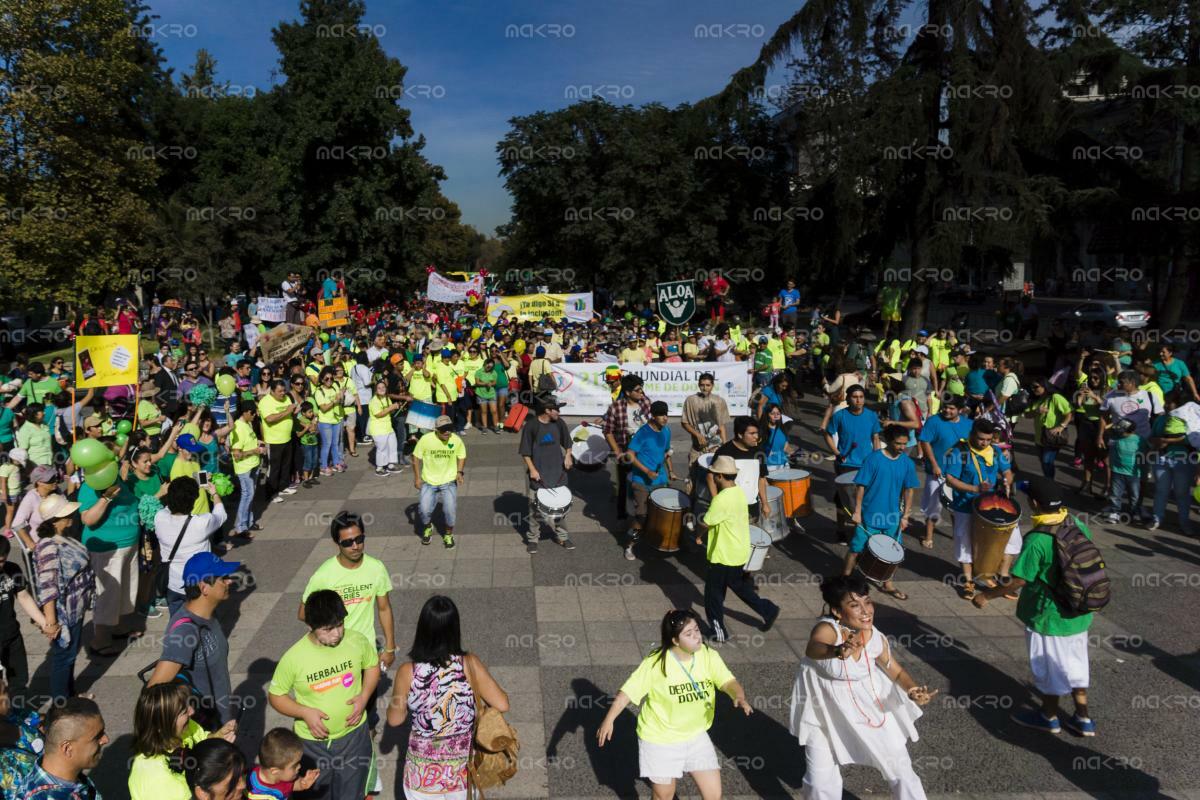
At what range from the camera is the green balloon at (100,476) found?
645 centimetres

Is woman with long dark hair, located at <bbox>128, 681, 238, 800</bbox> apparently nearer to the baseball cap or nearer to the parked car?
the baseball cap

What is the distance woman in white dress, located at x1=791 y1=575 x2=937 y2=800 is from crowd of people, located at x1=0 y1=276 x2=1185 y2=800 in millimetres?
13

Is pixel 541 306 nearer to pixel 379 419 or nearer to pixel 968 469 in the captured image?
pixel 379 419

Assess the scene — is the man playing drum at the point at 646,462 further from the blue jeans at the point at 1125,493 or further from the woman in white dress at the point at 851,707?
the blue jeans at the point at 1125,493

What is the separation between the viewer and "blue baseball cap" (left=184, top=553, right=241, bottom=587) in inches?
178

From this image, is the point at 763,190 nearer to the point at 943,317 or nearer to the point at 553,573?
the point at 943,317

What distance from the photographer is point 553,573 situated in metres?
8.46

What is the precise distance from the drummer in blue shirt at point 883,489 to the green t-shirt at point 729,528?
168cm

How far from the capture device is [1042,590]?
17.4 ft

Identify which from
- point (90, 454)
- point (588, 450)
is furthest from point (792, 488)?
point (90, 454)

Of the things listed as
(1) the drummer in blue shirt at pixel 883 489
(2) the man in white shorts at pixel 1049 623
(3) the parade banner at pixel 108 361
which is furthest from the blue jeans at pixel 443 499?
(2) the man in white shorts at pixel 1049 623

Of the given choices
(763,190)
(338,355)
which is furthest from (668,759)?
(763,190)

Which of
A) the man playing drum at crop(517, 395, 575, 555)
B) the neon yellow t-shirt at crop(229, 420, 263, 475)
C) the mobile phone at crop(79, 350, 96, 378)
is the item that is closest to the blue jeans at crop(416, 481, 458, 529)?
→ the man playing drum at crop(517, 395, 575, 555)

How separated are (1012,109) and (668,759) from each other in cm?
2023
